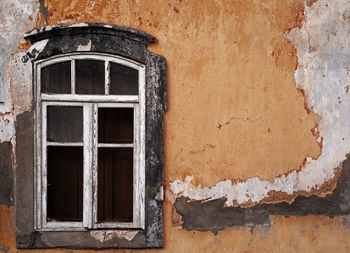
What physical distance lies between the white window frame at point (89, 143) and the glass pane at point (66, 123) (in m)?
0.05

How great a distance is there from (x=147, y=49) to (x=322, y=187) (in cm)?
181

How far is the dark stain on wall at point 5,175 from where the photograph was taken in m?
3.82

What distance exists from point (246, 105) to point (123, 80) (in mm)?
1021

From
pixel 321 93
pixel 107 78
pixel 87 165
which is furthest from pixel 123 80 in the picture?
pixel 321 93

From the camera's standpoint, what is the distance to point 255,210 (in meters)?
3.91

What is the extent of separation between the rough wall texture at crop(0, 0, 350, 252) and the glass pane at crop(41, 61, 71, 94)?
291 mm

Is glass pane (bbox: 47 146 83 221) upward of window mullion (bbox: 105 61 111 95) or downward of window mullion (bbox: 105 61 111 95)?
downward

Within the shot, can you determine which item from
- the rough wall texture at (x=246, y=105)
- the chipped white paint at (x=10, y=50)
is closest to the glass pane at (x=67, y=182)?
the chipped white paint at (x=10, y=50)

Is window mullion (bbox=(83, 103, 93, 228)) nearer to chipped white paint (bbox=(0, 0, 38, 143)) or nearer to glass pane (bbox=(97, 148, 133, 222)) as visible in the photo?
glass pane (bbox=(97, 148, 133, 222))

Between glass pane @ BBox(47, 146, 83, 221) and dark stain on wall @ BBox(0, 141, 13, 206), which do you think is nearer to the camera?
dark stain on wall @ BBox(0, 141, 13, 206)

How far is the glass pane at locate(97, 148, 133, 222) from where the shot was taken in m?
3.97

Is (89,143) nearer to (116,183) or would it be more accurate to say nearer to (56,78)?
(116,183)

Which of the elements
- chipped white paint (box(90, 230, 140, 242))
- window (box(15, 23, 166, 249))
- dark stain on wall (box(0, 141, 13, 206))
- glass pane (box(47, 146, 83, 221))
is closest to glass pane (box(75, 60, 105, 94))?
window (box(15, 23, 166, 249))

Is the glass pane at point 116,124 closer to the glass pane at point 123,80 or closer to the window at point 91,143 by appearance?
the window at point 91,143
